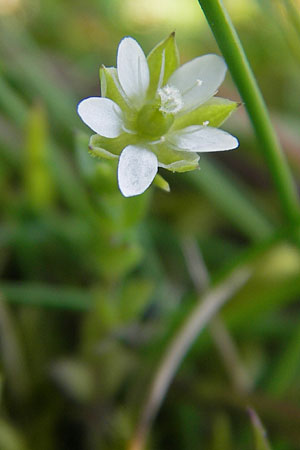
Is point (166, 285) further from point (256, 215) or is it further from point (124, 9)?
point (124, 9)

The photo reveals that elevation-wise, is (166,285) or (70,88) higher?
(70,88)

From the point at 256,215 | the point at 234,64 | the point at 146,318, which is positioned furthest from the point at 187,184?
the point at 234,64

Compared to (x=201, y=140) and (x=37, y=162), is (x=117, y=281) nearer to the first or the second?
(x=37, y=162)

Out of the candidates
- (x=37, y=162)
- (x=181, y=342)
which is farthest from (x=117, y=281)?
(x=37, y=162)

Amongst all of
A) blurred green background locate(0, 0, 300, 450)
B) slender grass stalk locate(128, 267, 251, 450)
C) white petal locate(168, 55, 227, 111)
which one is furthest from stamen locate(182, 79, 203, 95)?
slender grass stalk locate(128, 267, 251, 450)

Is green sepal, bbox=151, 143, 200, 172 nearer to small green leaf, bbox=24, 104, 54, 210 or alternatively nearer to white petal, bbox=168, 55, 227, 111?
white petal, bbox=168, 55, 227, 111
